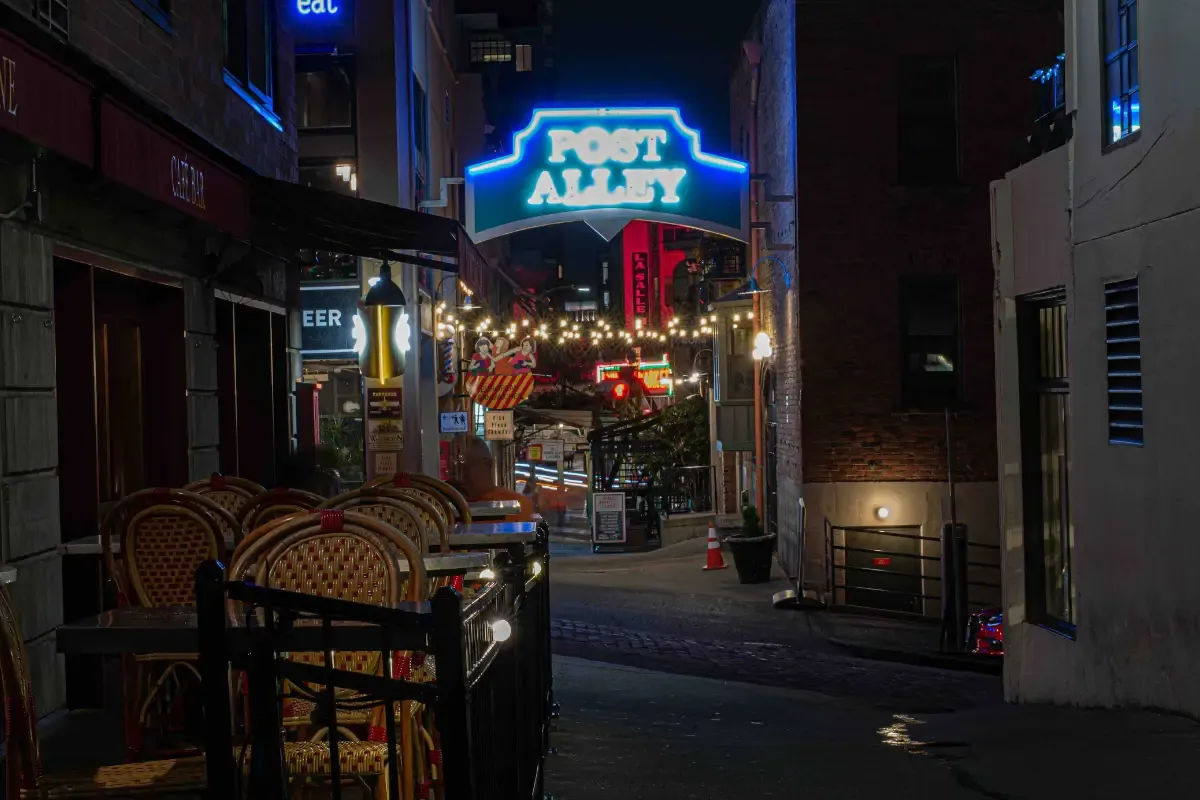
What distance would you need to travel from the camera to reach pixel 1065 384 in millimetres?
9531

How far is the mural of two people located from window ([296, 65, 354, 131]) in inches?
218

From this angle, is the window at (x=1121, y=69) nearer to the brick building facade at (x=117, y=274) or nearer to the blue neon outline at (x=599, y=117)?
the blue neon outline at (x=599, y=117)

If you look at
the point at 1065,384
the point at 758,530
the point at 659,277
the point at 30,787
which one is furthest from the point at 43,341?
the point at 659,277

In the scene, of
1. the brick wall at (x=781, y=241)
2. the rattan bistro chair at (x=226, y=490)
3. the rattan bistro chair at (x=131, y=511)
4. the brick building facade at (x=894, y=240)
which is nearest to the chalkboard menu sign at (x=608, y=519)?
the brick wall at (x=781, y=241)

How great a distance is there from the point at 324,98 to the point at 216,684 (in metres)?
22.6

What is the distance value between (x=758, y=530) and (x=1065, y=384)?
10.2 meters

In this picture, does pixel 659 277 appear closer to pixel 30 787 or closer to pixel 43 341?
pixel 43 341

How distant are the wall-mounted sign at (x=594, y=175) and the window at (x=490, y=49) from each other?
2877cm

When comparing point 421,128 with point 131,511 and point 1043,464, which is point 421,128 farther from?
point 131,511

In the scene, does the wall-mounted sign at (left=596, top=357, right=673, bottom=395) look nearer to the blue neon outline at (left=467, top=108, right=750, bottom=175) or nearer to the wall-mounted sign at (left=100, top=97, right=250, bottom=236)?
the blue neon outline at (left=467, top=108, right=750, bottom=175)

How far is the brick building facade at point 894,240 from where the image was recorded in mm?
18422

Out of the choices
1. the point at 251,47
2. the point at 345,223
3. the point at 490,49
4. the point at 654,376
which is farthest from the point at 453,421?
the point at 490,49

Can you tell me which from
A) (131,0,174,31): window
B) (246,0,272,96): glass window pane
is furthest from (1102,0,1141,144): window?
(246,0,272,96): glass window pane

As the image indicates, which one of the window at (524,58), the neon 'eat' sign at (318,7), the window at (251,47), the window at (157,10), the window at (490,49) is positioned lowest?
the window at (157,10)
